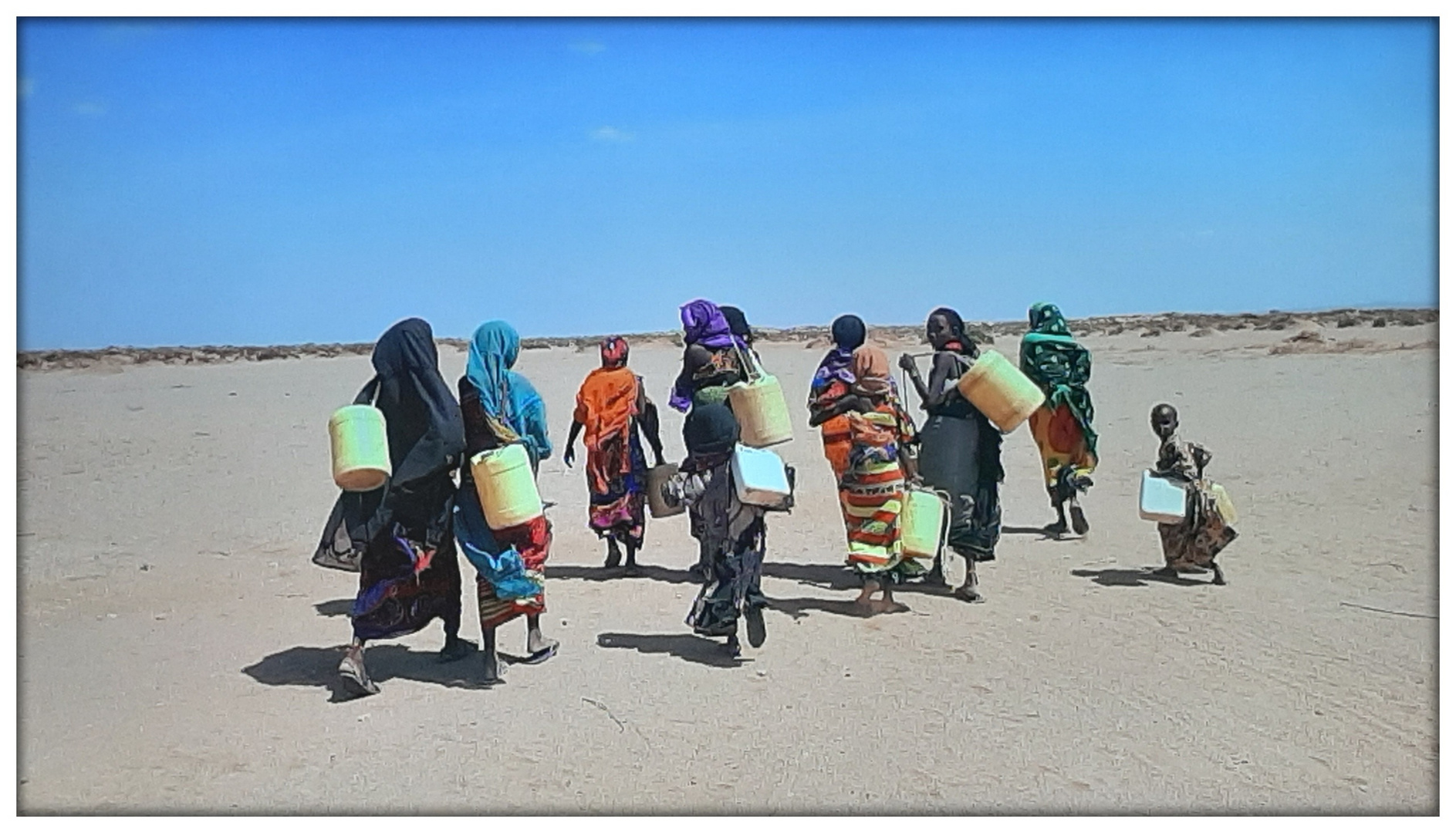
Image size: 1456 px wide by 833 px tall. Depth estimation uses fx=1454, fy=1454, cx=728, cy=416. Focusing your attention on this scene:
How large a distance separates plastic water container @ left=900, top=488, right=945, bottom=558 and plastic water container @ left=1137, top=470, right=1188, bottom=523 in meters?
1.38

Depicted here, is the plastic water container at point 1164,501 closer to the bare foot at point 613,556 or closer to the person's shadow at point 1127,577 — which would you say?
the person's shadow at point 1127,577

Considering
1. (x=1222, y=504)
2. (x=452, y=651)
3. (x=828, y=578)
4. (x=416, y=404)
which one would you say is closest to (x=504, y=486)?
(x=416, y=404)

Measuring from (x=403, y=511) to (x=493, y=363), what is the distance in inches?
28.4

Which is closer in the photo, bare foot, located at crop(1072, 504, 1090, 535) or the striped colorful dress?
the striped colorful dress

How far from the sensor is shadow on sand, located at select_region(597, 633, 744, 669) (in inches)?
269

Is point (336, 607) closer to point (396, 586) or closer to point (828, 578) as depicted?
point (396, 586)

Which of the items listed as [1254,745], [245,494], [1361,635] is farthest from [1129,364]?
[1254,745]

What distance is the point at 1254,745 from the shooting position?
554 centimetres

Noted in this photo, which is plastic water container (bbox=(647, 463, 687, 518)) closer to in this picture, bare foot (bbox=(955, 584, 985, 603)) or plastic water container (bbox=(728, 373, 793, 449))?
plastic water container (bbox=(728, 373, 793, 449))

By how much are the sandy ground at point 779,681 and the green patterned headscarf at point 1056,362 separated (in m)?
1.02

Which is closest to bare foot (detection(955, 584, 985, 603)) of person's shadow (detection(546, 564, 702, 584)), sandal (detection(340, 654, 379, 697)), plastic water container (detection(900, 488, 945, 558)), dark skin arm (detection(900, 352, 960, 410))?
plastic water container (detection(900, 488, 945, 558))

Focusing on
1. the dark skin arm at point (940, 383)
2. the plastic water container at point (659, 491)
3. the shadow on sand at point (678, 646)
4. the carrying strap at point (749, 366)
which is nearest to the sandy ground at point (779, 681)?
the shadow on sand at point (678, 646)

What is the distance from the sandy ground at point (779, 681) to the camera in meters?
5.17

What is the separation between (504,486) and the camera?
6023 mm
